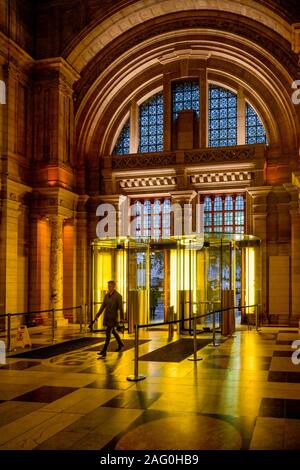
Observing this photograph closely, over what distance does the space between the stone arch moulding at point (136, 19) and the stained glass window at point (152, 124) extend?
316 cm

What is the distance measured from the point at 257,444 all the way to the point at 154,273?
15.5 metres

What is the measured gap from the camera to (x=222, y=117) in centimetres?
2247

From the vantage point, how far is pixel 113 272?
18500 millimetres

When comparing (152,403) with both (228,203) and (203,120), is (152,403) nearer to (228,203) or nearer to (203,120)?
(228,203)

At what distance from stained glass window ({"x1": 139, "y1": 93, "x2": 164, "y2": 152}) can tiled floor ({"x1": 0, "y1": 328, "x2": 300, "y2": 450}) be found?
12.8 metres

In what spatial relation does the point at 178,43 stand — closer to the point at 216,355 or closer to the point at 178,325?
the point at 178,325

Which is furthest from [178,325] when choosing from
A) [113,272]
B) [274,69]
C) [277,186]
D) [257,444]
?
[257,444]

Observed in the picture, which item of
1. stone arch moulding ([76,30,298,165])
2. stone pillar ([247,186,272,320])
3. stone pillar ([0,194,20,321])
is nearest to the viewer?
stone pillar ([0,194,20,321])

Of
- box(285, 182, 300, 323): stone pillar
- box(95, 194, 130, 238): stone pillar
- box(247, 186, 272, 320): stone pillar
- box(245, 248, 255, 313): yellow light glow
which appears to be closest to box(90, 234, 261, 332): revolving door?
box(245, 248, 255, 313): yellow light glow

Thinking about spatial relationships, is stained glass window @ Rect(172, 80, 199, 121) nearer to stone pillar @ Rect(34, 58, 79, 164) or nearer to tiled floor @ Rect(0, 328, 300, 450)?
stone pillar @ Rect(34, 58, 79, 164)

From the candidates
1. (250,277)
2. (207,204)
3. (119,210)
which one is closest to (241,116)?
(207,204)

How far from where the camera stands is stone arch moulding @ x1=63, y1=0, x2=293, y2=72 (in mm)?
20102

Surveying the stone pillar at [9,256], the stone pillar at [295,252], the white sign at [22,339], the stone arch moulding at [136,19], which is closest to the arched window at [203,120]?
the stone arch moulding at [136,19]

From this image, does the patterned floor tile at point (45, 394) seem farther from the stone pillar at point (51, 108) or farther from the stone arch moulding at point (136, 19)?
the stone arch moulding at point (136, 19)
